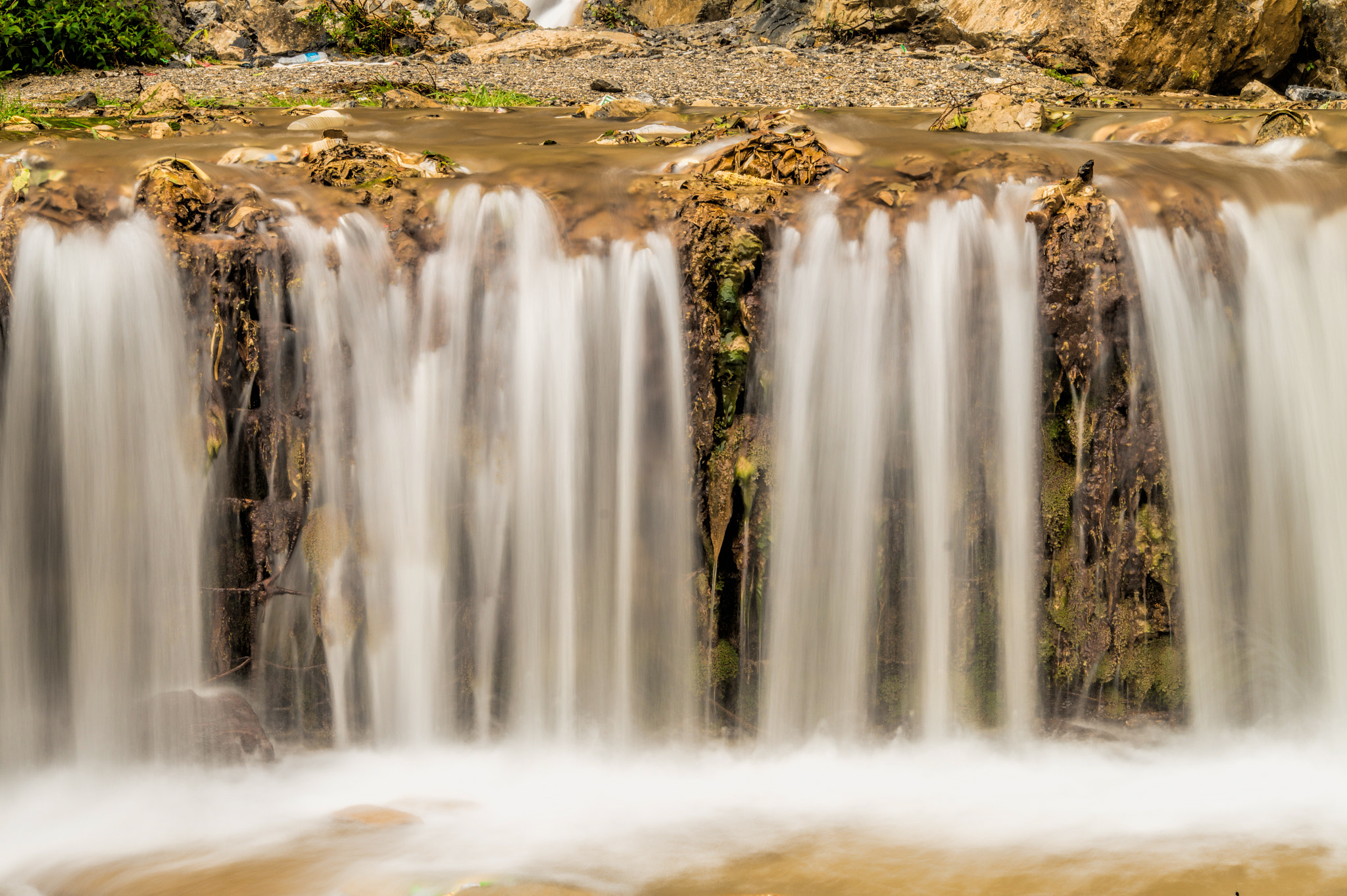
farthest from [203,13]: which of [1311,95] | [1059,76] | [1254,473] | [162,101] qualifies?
[1254,473]

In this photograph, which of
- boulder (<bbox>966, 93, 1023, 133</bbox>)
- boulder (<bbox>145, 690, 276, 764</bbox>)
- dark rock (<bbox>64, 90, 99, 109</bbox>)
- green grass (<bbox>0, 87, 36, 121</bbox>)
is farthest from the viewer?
dark rock (<bbox>64, 90, 99, 109</bbox>)

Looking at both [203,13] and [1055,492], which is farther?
[203,13]

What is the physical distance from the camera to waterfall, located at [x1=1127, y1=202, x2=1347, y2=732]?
3.34 metres

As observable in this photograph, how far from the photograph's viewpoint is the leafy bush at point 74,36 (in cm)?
847

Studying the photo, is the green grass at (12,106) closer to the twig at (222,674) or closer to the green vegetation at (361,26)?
the green vegetation at (361,26)

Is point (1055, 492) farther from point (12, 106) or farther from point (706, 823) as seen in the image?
point (12, 106)

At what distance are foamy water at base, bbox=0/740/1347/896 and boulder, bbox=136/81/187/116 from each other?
14.1 ft

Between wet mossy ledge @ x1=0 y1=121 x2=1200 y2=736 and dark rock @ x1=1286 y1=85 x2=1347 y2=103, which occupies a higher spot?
dark rock @ x1=1286 y1=85 x2=1347 y2=103

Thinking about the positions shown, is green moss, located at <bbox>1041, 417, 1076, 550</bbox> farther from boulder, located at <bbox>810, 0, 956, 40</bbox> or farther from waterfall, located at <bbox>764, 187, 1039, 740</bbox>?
boulder, located at <bbox>810, 0, 956, 40</bbox>

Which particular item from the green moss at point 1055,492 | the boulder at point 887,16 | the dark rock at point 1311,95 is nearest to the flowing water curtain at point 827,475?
the green moss at point 1055,492

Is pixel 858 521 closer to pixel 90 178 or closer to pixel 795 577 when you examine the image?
pixel 795 577

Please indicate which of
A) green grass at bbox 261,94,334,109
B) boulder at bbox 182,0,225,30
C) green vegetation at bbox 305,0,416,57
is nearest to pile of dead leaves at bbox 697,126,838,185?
green grass at bbox 261,94,334,109

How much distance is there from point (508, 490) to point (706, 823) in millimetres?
1316

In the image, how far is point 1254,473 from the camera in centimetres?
337
